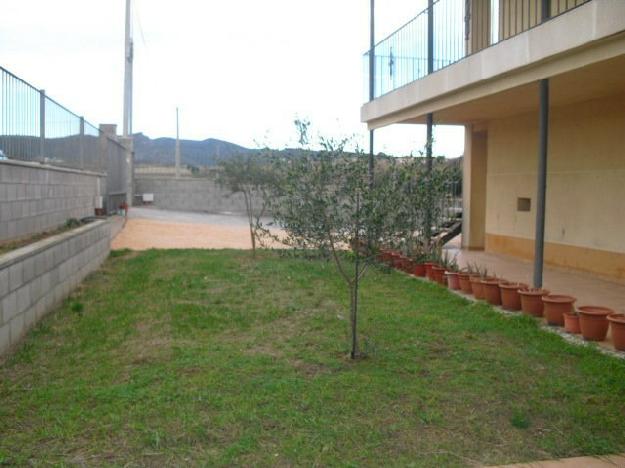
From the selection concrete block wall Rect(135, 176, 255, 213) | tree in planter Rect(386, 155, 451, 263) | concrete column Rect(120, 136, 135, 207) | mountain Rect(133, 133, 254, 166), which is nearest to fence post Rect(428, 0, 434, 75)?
tree in planter Rect(386, 155, 451, 263)

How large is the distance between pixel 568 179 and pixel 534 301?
4300mm

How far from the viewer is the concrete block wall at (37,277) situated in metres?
6.14

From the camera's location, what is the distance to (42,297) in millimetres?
7578

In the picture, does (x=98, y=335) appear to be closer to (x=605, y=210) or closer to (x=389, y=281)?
(x=389, y=281)

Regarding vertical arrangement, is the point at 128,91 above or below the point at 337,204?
above

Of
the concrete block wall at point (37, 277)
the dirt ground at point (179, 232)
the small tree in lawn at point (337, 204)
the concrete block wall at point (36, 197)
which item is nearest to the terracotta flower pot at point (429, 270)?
the small tree in lawn at point (337, 204)

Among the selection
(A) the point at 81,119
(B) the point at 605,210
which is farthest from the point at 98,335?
(A) the point at 81,119

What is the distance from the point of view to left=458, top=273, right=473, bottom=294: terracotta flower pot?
921cm

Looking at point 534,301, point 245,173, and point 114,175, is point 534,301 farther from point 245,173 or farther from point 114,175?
point 114,175

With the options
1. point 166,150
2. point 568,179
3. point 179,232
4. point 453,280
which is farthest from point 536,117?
point 166,150

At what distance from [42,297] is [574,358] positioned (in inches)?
219

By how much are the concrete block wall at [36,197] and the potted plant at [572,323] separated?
6381 mm

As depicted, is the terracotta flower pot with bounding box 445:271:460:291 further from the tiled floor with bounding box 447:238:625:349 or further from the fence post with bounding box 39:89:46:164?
the fence post with bounding box 39:89:46:164

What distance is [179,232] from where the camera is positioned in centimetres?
2098
